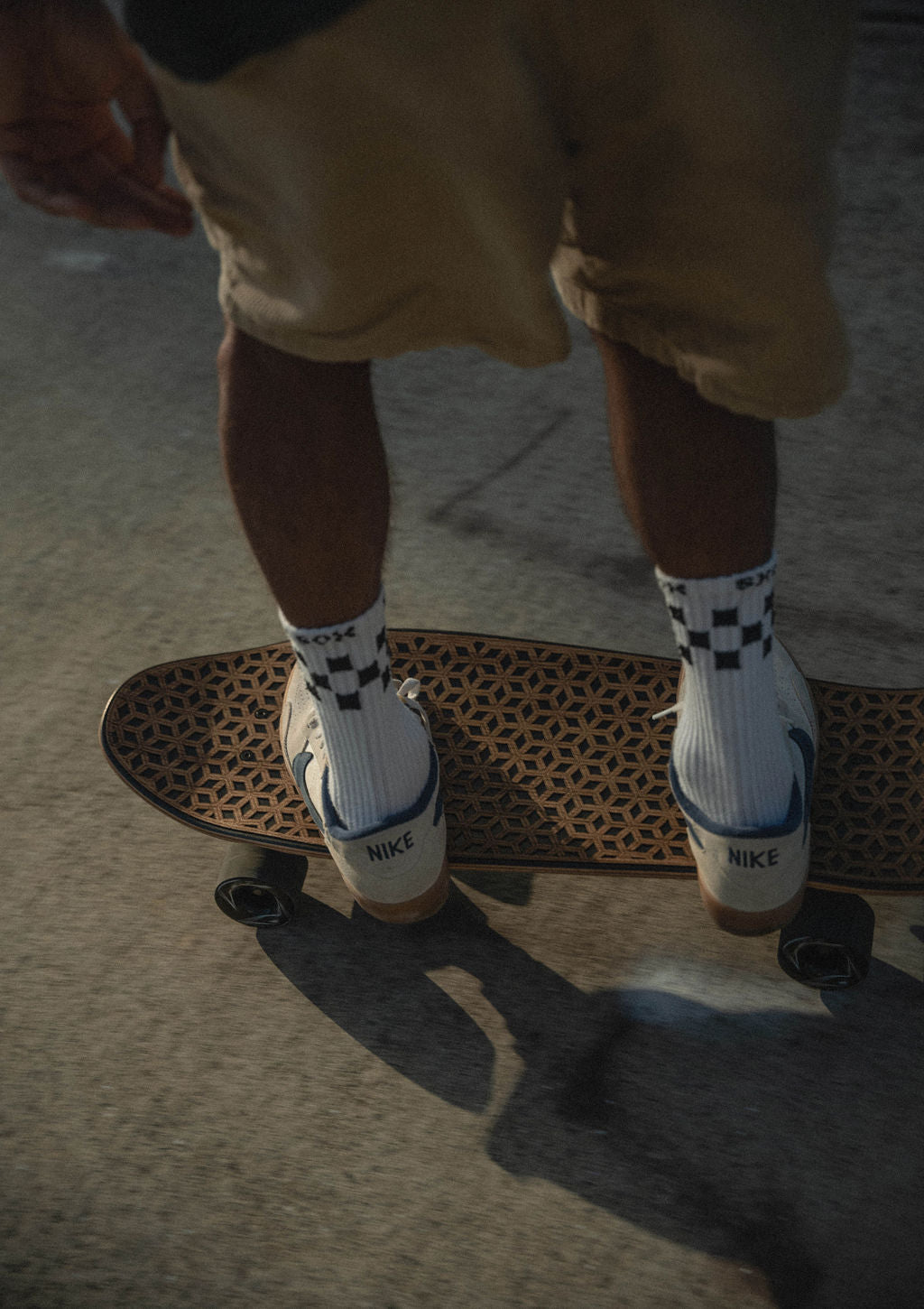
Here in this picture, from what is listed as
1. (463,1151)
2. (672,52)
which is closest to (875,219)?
(672,52)

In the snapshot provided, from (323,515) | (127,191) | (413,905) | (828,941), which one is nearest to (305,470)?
(323,515)

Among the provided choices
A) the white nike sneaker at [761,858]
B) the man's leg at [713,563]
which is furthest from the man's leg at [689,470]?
the white nike sneaker at [761,858]

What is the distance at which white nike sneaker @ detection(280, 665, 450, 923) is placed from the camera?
1.36 m

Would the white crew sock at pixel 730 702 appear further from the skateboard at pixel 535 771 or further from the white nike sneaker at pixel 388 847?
the white nike sneaker at pixel 388 847

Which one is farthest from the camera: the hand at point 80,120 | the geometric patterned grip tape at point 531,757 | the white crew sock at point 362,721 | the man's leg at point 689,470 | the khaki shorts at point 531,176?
the geometric patterned grip tape at point 531,757

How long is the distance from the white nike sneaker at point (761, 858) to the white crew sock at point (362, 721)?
1.07ft

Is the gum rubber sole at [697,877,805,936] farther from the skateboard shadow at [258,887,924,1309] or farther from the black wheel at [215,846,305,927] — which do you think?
the black wheel at [215,846,305,927]

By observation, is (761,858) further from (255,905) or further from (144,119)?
(144,119)

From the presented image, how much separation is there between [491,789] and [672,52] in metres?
0.98

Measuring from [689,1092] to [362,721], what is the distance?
59cm

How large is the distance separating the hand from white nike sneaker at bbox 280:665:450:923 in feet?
1.98

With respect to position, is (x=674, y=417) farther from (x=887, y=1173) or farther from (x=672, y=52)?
(x=887, y=1173)

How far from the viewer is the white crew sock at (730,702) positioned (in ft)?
3.92

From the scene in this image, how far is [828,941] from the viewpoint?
4.47ft
